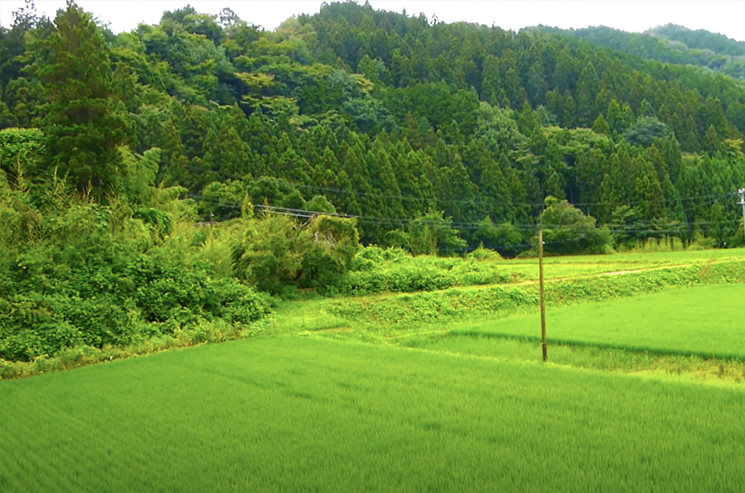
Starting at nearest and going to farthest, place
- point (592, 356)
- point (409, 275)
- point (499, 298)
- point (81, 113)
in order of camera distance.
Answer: point (592, 356) < point (81, 113) < point (499, 298) < point (409, 275)

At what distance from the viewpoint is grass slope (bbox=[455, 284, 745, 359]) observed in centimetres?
1146

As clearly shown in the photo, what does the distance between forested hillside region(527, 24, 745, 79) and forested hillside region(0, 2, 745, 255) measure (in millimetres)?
19719

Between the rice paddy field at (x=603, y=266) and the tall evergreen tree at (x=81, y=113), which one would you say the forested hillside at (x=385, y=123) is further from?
the rice paddy field at (x=603, y=266)

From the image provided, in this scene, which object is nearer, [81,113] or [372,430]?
[372,430]

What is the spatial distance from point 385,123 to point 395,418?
4741cm

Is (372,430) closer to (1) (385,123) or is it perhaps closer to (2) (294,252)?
(2) (294,252)

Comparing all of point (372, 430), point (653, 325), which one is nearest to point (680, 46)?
point (653, 325)

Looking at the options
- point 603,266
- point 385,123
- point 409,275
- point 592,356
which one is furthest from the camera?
point 385,123

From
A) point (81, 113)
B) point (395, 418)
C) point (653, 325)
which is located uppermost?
point (81, 113)

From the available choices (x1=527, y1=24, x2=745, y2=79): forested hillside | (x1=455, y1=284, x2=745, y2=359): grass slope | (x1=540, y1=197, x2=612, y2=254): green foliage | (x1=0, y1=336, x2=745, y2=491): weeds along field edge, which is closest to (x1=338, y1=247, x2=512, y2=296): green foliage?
(x1=455, y1=284, x2=745, y2=359): grass slope

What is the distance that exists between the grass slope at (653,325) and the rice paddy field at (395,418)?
10cm

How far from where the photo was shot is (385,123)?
5300cm

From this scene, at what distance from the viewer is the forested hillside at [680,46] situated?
90256 mm

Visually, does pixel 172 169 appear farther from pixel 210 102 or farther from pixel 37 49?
pixel 210 102
